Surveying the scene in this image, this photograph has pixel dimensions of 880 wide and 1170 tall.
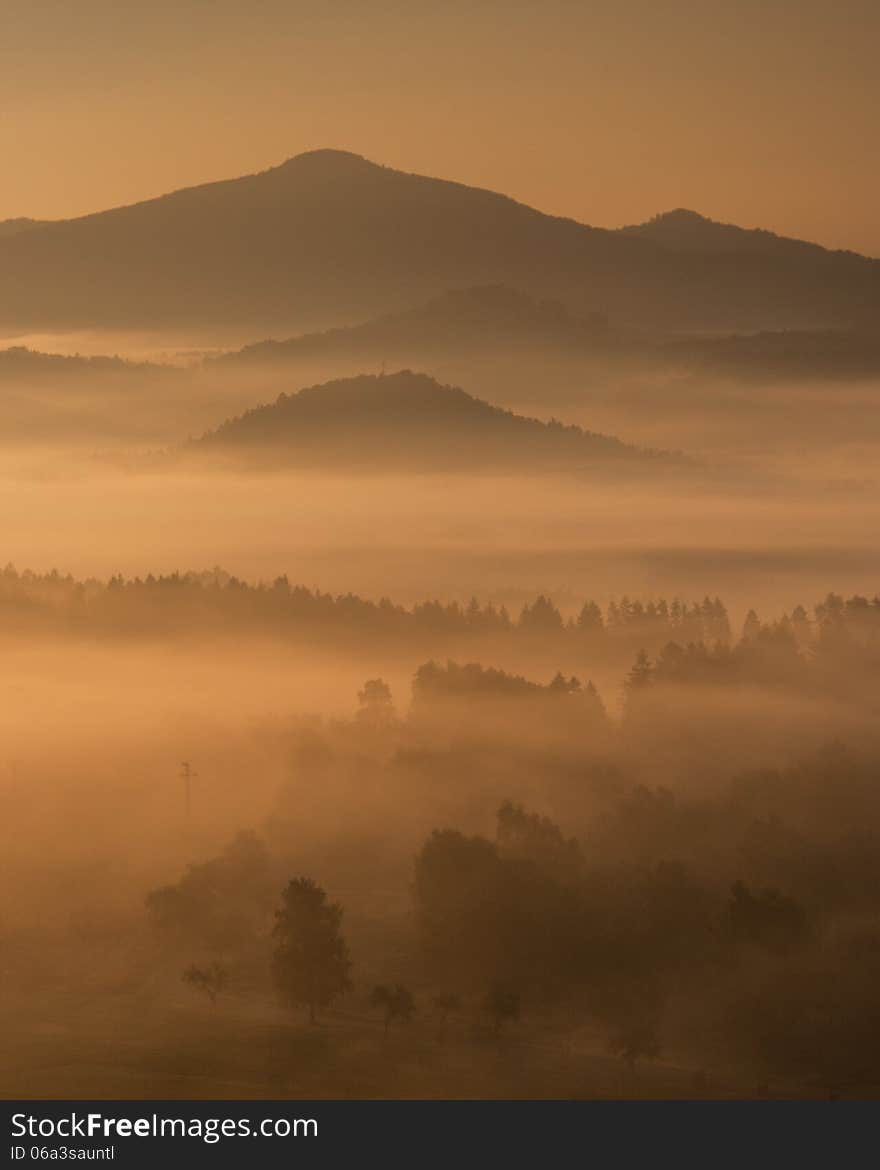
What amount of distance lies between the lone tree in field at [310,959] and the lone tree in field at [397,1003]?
1872mm

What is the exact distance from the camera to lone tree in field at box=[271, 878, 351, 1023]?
288 feet

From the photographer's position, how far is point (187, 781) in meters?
138

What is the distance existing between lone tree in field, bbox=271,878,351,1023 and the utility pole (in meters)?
35.8

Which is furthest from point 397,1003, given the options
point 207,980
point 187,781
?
point 187,781

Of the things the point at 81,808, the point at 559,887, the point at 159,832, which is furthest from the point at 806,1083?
the point at 81,808

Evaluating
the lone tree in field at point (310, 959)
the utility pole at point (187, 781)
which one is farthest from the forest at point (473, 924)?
the utility pole at point (187, 781)

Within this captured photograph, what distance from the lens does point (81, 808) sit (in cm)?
13050

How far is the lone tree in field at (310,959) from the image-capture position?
87.7 m

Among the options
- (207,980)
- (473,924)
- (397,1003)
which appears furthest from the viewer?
(473,924)

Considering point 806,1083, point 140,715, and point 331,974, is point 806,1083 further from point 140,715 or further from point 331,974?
point 140,715

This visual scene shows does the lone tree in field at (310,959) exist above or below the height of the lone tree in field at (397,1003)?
above

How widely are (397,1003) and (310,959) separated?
498 centimetres

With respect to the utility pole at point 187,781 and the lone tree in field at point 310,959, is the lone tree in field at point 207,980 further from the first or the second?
the utility pole at point 187,781

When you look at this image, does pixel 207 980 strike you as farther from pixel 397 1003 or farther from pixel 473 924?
pixel 473 924
